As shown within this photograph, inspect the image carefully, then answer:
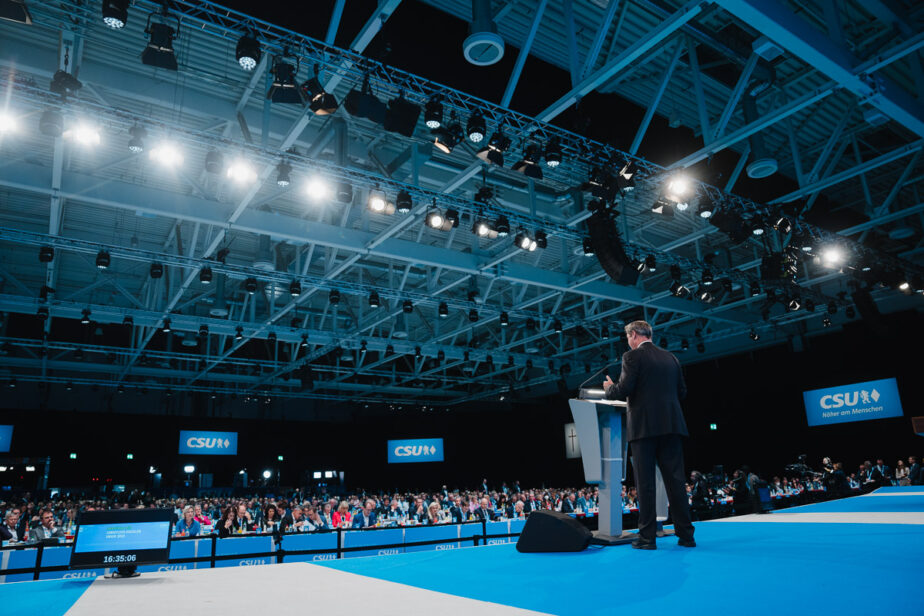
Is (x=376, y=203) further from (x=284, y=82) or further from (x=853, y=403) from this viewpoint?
(x=853, y=403)

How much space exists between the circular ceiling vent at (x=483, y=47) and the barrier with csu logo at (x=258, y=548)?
5.11m

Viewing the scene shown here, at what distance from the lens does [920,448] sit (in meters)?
15.0

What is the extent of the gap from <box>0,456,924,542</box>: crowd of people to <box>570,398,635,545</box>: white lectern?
12.7ft

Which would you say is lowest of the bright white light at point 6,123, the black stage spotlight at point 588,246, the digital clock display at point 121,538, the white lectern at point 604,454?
the digital clock display at point 121,538

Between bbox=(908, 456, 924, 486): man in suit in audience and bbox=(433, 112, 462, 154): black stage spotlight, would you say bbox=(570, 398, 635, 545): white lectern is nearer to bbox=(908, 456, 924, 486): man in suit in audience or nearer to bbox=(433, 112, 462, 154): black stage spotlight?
bbox=(433, 112, 462, 154): black stage spotlight

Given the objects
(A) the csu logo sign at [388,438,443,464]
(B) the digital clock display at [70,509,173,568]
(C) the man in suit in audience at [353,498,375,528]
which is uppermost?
(A) the csu logo sign at [388,438,443,464]

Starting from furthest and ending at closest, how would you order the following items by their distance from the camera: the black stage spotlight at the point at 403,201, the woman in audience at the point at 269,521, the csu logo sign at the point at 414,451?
the csu logo sign at the point at 414,451 → the woman in audience at the point at 269,521 → the black stage spotlight at the point at 403,201

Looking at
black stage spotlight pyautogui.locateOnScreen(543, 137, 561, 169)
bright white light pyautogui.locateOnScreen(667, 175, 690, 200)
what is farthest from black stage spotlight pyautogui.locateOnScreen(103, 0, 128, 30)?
bright white light pyautogui.locateOnScreen(667, 175, 690, 200)

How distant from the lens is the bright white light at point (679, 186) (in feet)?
29.7

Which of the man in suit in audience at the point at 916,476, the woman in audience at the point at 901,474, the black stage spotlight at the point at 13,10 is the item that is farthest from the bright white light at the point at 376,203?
the woman in audience at the point at 901,474

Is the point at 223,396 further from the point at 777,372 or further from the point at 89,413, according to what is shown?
the point at 777,372

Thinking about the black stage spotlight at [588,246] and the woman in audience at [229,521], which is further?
the woman in audience at [229,521]

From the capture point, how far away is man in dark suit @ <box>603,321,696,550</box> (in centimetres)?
321

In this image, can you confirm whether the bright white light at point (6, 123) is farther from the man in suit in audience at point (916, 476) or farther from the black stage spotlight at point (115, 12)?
the man in suit in audience at point (916, 476)
